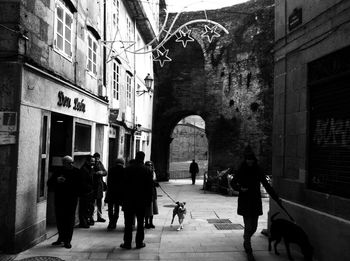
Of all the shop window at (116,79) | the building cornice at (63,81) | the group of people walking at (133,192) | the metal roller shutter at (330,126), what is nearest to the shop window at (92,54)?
the building cornice at (63,81)

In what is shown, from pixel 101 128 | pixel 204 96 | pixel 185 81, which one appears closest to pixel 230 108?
pixel 204 96

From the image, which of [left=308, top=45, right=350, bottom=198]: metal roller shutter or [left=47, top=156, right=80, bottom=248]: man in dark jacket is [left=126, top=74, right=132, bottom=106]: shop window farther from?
[left=308, top=45, right=350, bottom=198]: metal roller shutter

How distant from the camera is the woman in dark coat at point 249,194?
625 centimetres

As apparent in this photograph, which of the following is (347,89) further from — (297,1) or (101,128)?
(101,128)

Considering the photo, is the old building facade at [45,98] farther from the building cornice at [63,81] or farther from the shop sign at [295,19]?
the shop sign at [295,19]

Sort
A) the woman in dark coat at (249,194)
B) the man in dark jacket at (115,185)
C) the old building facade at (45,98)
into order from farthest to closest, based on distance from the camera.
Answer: the man in dark jacket at (115,185), the woman in dark coat at (249,194), the old building facade at (45,98)

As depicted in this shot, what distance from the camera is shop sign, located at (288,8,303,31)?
7004 mm

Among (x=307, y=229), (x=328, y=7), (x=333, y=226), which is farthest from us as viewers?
(x=307, y=229)

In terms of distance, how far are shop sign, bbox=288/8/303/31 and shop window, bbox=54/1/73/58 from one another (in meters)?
4.53

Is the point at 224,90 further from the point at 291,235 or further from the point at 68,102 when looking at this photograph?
the point at 291,235

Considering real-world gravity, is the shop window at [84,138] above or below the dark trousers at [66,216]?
above

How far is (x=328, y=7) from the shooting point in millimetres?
6039

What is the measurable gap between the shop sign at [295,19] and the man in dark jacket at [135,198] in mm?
3689

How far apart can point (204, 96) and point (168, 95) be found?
2644 millimetres
